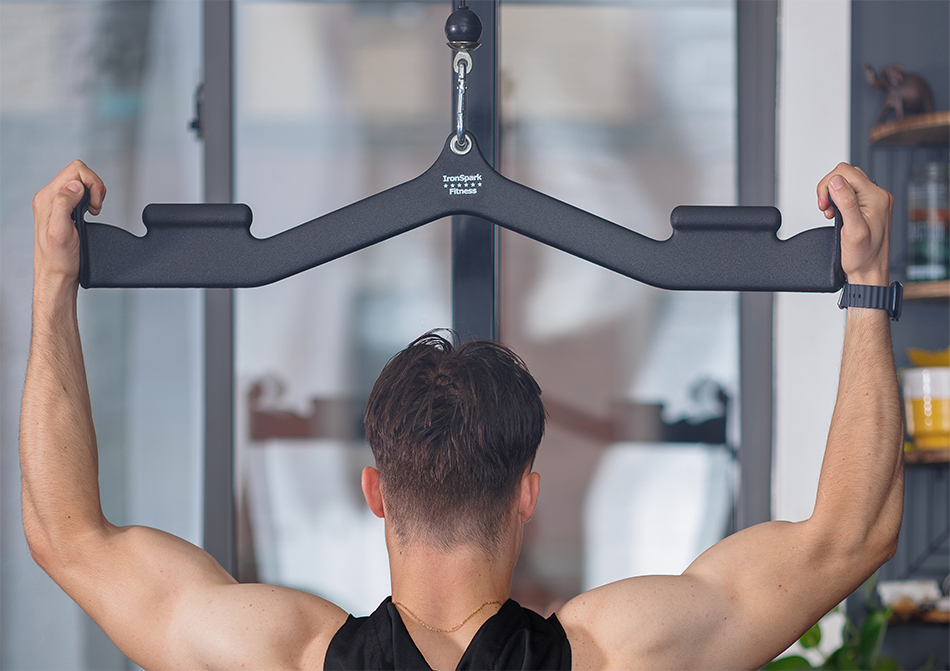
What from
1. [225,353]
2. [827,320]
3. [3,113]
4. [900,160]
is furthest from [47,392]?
[900,160]

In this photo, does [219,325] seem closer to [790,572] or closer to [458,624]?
[458,624]

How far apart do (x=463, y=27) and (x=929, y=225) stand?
1.29 meters

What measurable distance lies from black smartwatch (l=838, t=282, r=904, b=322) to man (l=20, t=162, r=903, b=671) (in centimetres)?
1

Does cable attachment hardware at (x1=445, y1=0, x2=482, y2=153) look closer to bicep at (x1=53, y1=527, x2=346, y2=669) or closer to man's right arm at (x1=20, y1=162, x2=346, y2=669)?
man's right arm at (x1=20, y1=162, x2=346, y2=669)

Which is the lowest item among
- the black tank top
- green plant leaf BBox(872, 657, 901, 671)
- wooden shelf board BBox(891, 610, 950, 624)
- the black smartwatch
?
green plant leaf BBox(872, 657, 901, 671)

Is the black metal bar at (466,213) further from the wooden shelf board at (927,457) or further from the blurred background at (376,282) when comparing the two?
the blurred background at (376,282)

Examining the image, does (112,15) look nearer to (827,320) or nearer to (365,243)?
(365,243)

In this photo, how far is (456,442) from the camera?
784 mm

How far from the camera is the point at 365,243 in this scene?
2.44ft

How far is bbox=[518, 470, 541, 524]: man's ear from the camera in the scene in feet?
2.69

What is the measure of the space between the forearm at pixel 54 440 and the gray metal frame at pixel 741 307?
961 millimetres

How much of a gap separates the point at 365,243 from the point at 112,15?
150cm

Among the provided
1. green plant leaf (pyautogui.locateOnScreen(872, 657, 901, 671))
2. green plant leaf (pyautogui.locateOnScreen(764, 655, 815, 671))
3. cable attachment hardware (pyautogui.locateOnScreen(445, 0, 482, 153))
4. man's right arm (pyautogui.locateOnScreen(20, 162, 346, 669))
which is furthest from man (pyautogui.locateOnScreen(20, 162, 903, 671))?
green plant leaf (pyautogui.locateOnScreen(872, 657, 901, 671))

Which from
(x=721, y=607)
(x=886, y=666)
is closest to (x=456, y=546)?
(x=721, y=607)
